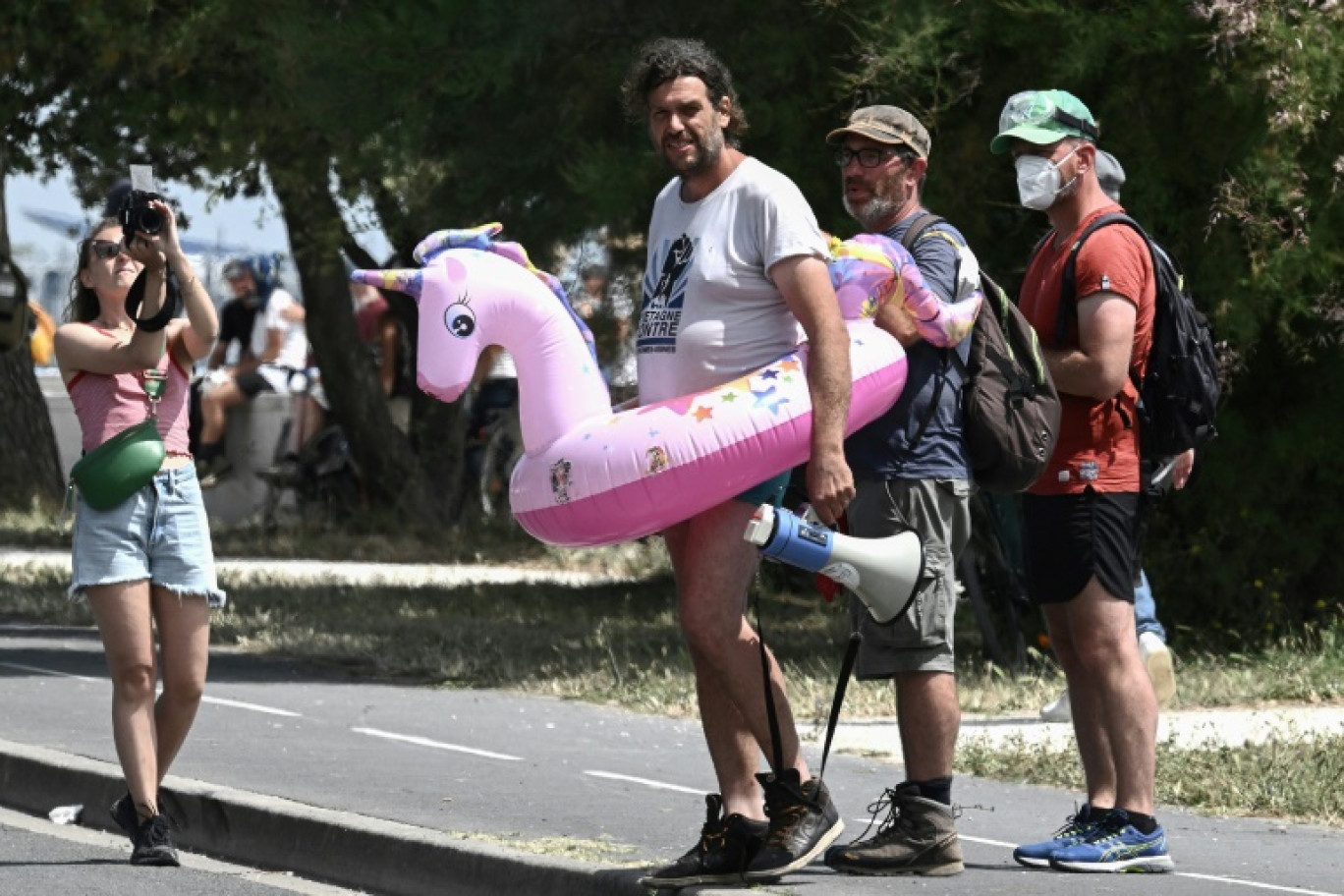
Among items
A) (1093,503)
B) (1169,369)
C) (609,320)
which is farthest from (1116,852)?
(609,320)

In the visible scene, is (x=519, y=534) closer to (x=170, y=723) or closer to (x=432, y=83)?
(x=432, y=83)

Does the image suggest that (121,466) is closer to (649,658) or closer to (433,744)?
(433,744)

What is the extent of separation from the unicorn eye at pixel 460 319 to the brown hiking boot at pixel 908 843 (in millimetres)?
1625

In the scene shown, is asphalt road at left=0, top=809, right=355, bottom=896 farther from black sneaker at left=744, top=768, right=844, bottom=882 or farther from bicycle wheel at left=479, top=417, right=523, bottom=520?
bicycle wheel at left=479, top=417, right=523, bottom=520

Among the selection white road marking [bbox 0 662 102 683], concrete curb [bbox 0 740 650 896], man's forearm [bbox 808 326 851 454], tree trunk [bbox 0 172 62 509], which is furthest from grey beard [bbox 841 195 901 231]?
tree trunk [bbox 0 172 62 509]

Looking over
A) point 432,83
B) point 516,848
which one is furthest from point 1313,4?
point 516,848

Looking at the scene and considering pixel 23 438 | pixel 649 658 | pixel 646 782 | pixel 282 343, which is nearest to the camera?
pixel 646 782

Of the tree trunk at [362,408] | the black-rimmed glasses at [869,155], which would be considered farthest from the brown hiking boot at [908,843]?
the tree trunk at [362,408]

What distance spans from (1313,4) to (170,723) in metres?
6.30

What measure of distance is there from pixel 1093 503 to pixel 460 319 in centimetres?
178

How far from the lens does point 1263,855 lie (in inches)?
308

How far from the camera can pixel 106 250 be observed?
8.06m

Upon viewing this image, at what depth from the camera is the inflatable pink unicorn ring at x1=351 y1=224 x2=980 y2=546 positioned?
21.5 ft

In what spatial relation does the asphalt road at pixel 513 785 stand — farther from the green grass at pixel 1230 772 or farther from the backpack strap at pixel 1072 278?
the backpack strap at pixel 1072 278
